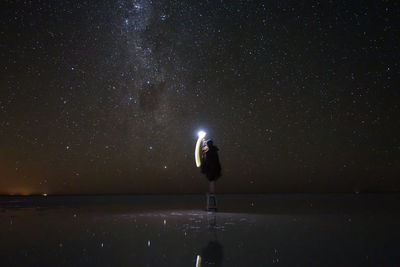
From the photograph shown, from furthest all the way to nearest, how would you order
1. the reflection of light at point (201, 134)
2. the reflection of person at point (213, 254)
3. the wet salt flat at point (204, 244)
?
1. the reflection of light at point (201, 134)
2. the wet salt flat at point (204, 244)
3. the reflection of person at point (213, 254)

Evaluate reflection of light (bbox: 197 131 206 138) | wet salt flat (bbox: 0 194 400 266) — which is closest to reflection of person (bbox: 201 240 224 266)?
wet salt flat (bbox: 0 194 400 266)

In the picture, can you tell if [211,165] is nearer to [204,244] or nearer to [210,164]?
[210,164]

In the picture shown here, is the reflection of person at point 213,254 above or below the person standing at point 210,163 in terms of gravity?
below

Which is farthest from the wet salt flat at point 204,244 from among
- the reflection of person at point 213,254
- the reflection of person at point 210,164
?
the reflection of person at point 210,164

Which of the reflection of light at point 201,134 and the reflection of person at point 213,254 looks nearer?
the reflection of person at point 213,254

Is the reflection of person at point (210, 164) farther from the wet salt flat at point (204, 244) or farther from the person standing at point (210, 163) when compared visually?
the wet salt flat at point (204, 244)

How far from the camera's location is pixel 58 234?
9.19m

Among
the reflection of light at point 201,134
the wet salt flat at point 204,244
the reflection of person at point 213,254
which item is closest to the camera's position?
the reflection of person at point 213,254

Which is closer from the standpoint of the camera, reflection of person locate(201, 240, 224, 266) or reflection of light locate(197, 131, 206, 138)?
reflection of person locate(201, 240, 224, 266)

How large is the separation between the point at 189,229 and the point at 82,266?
4150 millimetres

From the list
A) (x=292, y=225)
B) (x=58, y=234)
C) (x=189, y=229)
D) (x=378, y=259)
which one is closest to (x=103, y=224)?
(x=58, y=234)

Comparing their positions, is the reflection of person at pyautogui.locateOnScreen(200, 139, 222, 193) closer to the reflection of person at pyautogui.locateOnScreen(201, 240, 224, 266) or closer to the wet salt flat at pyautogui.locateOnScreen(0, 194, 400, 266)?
the wet salt flat at pyautogui.locateOnScreen(0, 194, 400, 266)

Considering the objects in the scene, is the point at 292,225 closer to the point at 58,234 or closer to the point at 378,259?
the point at 378,259

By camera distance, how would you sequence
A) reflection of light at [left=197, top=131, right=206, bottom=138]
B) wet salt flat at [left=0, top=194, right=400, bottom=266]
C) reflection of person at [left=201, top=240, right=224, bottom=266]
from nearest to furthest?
reflection of person at [left=201, top=240, right=224, bottom=266], wet salt flat at [left=0, top=194, right=400, bottom=266], reflection of light at [left=197, top=131, right=206, bottom=138]
